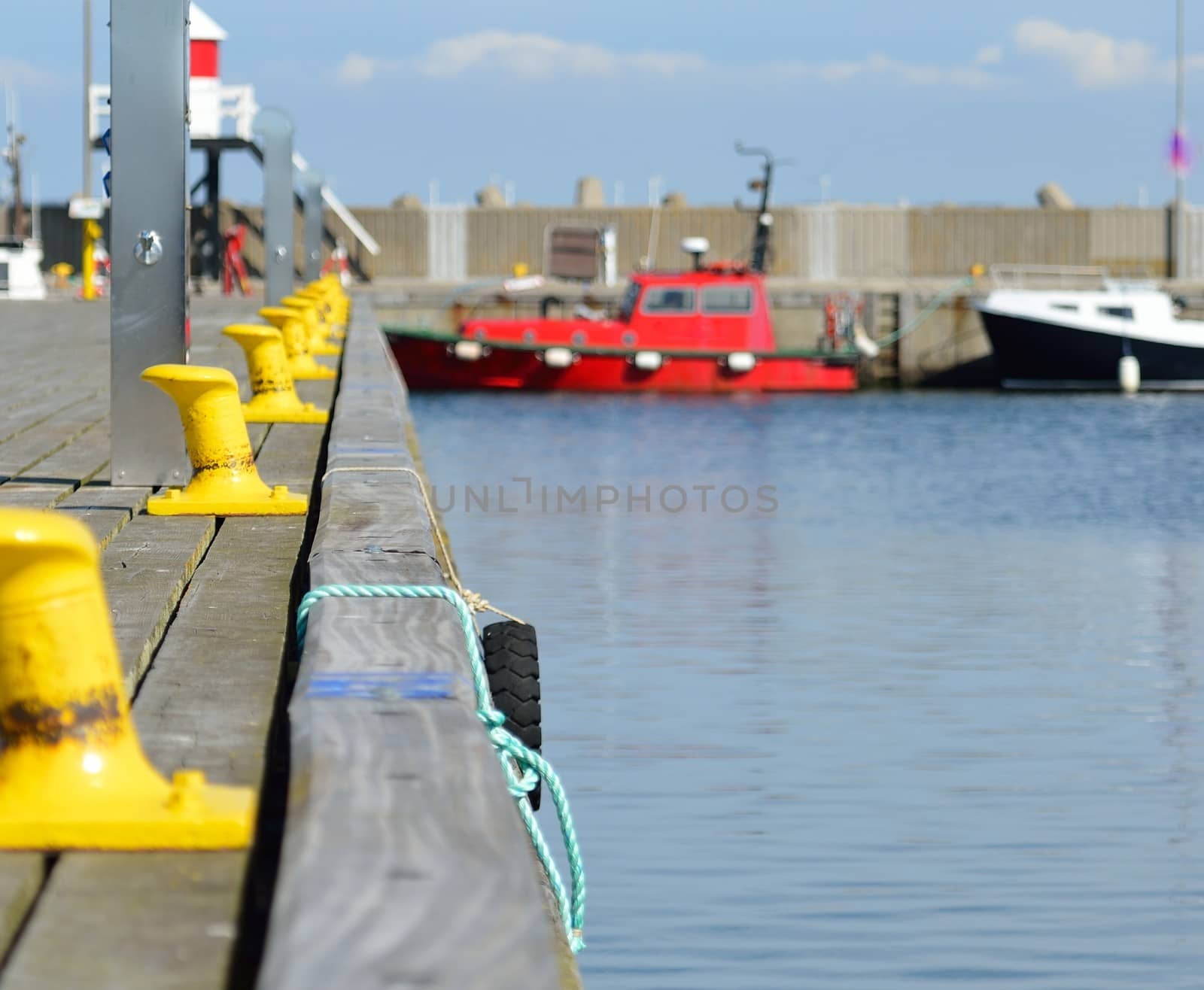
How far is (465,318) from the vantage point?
4172 centimetres

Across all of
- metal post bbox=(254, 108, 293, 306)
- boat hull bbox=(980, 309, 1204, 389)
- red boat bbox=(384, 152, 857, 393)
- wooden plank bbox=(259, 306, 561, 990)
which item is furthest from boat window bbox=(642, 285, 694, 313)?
wooden plank bbox=(259, 306, 561, 990)

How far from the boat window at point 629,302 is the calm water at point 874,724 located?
14.6 metres

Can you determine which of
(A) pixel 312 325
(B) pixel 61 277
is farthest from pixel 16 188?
(A) pixel 312 325

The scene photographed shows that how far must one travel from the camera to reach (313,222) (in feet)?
86.4

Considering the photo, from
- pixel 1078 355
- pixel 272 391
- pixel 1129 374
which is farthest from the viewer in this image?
pixel 1078 355

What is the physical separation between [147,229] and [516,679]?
8.81 feet

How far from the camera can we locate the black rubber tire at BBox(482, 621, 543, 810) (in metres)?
5.00

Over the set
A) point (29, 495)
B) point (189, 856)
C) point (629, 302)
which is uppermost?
point (629, 302)

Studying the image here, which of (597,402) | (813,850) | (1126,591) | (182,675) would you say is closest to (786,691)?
(813,850)

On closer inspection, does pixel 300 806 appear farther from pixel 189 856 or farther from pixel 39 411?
pixel 39 411

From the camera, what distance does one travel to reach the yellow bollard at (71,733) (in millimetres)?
2816

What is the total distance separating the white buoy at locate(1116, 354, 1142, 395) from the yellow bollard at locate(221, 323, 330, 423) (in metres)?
31.4

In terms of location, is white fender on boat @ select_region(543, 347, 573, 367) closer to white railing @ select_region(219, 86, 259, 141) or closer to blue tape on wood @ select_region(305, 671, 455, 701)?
white railing @ select_region(219, 86, 259, 141)

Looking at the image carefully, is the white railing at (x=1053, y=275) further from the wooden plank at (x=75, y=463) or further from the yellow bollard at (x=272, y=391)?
the wooden plank at (x=75, y=463)
